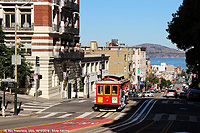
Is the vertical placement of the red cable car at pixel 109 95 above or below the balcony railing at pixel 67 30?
below

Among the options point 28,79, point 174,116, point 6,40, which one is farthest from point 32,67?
point 174,116

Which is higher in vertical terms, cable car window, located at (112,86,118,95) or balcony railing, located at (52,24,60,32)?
balcony railing, located at (52,24,60,32)

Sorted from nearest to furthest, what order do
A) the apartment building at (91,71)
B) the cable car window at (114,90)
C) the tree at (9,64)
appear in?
1. the cable car window at (114,90)
2. the tree at (9,64)
3. the apartment building at (91,71)

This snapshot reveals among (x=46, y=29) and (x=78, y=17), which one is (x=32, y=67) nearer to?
(x=46, y=29)

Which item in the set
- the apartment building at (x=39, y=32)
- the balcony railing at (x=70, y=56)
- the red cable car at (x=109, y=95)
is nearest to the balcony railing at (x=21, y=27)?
the apartment building at (x=39, y=32)

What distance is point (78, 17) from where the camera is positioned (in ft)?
189

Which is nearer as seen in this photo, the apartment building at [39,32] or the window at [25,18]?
the apartment building at [39,32]

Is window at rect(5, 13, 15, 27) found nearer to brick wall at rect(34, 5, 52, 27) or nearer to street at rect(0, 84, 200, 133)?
brick wall at rect(34, 5, 52, 27)

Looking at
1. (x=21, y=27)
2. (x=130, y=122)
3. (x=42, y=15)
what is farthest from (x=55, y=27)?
(x=130, y=122)

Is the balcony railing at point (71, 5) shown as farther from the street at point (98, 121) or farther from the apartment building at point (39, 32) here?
the street at point (98, 121)

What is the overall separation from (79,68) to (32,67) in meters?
14.4

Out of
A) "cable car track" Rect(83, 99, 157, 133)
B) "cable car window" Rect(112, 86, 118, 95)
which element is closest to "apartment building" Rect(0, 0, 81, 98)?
"cable car window" Rect(112, 86, 118, 95)

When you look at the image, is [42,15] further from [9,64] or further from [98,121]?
[98,121]

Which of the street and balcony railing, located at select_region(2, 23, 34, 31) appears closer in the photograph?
the street
